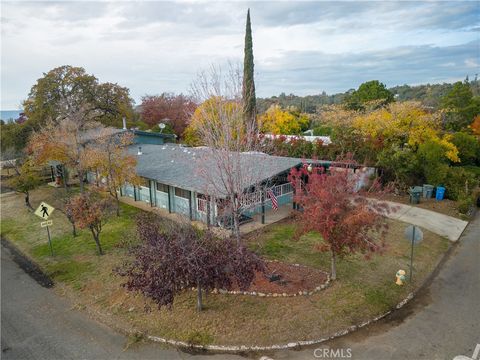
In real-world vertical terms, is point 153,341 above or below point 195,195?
below

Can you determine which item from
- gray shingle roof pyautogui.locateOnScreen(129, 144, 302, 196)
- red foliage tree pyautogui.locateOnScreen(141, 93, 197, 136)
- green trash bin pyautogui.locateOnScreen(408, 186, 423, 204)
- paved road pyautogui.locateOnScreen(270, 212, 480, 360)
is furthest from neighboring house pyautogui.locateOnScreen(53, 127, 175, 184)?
green trash bin pyautogui.locateOnScreen(408, 186, 423, 204)

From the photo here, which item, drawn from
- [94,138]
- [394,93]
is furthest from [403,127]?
[394,93]

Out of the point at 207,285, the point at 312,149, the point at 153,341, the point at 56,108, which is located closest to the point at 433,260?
the point at 207,285

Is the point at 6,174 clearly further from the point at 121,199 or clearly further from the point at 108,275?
the point at 108,275

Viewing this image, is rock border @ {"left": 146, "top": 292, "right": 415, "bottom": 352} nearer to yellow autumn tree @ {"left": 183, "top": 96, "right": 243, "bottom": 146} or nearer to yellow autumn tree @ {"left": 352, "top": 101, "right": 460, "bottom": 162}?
yellow autumn tree @ {"left": 183, "top": 96, "right": 243, "bottom": 146}

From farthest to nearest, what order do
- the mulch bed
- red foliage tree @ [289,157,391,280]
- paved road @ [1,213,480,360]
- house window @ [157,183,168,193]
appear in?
house window @ [157,183,168,193] → the mulch bed → red foliage tree @ [289,157,391,280] → paved road @ [1,213,480,360]

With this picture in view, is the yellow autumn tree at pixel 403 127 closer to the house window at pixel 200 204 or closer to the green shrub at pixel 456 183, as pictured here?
the green shrub at pixel 456 183
